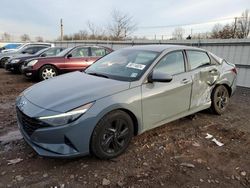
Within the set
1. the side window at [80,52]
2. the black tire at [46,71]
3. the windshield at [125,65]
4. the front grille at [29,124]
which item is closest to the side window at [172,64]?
the windshield at [125,65]

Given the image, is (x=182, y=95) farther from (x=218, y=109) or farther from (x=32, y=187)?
(x=32, y=187)

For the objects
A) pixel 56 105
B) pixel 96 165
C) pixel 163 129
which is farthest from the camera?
pixel 163 129

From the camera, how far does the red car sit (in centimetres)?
889

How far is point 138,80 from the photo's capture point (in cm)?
340

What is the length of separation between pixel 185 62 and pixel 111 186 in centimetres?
253

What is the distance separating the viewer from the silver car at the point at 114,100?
2795mm

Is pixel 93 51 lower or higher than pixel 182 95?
higher

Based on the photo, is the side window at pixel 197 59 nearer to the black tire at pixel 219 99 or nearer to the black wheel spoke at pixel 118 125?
the black tire at pixel 219 99

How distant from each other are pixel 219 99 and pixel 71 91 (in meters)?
3.32

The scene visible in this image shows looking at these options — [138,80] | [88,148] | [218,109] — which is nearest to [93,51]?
[218,109]

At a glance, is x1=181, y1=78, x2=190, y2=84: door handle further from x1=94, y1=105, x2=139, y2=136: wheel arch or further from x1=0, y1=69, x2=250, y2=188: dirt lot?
x1=94, y1=105, x2=139, y2=136: wheel arch

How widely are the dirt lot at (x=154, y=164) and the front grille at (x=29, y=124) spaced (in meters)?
0.49

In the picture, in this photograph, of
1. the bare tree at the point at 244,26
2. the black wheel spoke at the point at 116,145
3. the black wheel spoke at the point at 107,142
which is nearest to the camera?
the black wheel spoke at the point at 107,142

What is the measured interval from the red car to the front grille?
20.1 ft
